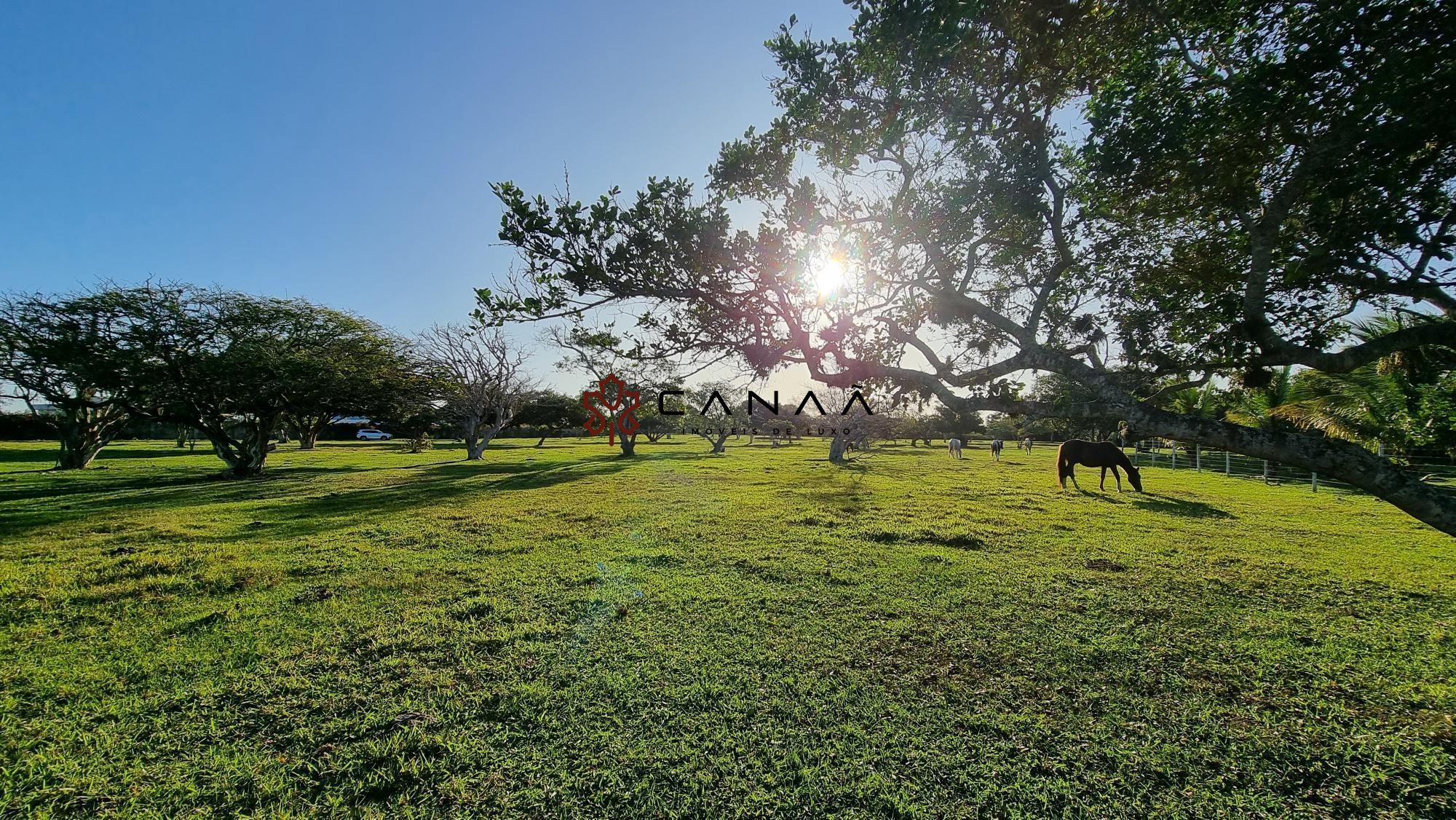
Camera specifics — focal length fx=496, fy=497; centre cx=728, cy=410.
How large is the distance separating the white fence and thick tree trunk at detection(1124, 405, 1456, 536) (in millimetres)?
6190

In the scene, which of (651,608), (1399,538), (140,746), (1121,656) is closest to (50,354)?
(140,746)

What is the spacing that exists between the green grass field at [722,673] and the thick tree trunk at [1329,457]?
55.1 inches

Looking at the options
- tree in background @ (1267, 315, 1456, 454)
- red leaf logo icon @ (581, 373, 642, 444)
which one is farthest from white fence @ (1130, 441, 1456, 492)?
red leaf logo icon @ (581, 373, 642, 444)

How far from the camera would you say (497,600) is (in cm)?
521

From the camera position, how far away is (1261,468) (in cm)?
1944

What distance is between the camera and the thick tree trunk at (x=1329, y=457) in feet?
9.64

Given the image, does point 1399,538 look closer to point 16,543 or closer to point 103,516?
point 16,543

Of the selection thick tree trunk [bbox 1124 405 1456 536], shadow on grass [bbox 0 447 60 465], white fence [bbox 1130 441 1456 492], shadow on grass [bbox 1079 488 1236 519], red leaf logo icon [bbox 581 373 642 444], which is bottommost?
shadow on grass [bbox 0 447 60 465]

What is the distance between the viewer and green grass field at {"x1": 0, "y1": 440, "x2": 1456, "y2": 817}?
8.34 feet

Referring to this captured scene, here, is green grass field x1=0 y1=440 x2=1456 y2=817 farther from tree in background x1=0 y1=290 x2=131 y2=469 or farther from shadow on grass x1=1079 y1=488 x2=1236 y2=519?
tree in background x1=0 y1=290 x2=131 y2=469

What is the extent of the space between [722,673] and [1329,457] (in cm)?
415

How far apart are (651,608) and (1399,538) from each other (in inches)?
510

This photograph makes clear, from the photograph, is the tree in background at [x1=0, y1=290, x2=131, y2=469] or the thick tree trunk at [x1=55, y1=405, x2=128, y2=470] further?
the thick tree trunk at [x1=55, y1=405, x2=128, y2=470]

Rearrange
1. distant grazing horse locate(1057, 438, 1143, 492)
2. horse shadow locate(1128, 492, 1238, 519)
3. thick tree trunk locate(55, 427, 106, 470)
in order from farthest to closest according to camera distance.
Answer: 1. thick tree trunk locate(55, 427, 106, 470)
2. distant grazing horse locate(1057, 438, 1143, 492)
3. horse shadow locate(1128, 492, 1238, 519)
